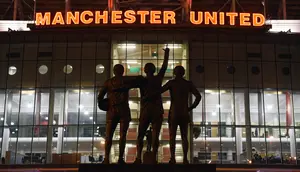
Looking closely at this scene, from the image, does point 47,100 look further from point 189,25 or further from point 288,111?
point 288,111

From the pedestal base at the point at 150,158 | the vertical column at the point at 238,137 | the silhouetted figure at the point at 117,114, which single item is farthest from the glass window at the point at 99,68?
the pedestal base at the point at 150,158

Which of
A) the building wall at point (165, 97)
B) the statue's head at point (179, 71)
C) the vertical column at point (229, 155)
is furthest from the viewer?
the building wall at point (165, 97)

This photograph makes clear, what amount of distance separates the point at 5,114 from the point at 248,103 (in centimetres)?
1965

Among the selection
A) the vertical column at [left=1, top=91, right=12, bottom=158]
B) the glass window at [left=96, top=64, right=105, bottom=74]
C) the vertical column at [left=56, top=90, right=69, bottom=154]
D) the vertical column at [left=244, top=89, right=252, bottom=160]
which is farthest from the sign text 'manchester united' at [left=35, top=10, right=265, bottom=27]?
the vertical column at [left=1, top=91, right=12, bottom=158]

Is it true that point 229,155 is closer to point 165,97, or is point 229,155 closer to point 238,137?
point 238,137

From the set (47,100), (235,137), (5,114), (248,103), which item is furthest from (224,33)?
(5,114)

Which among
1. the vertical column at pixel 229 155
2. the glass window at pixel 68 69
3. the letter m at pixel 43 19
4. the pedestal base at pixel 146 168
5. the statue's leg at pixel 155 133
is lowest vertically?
the vertical column at pixel 229 155

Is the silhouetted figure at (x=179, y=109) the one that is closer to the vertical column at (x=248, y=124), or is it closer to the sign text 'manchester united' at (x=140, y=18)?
the vertical column at (x=248, y=124)

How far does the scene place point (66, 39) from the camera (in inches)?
1619

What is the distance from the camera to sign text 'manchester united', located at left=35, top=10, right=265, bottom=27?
39.9 metres

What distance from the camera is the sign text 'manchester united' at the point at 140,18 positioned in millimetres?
39906

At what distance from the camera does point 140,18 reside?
40.1 metres

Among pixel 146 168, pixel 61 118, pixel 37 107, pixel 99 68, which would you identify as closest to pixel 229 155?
pixel 99 68

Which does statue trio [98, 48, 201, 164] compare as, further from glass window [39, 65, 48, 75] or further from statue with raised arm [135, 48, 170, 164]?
glass window [39, 65, 48, 75]
